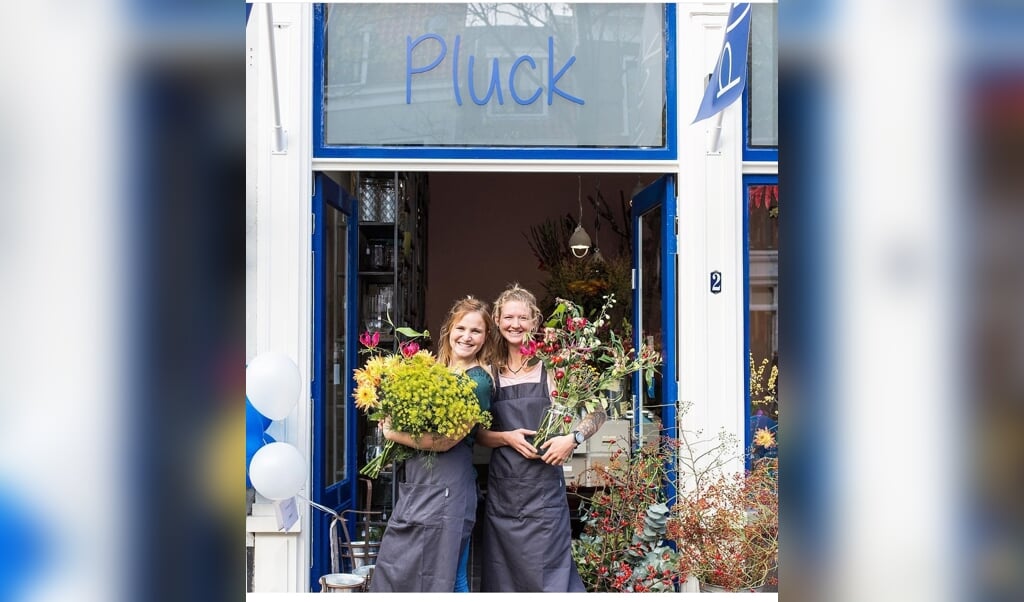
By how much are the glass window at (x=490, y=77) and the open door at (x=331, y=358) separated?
57cm

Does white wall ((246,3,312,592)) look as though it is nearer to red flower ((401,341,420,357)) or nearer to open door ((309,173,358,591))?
open door ((309,173,358,591))

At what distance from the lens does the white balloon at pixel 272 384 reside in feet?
12.2

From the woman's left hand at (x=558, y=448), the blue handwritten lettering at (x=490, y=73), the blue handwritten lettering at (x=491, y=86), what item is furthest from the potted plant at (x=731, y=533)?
the blue handwritten lettering at (x=491, y=86)

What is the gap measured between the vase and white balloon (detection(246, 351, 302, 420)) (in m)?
1.13

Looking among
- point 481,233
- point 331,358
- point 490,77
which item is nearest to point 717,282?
point 490,77

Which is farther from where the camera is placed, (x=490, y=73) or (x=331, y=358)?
(x=331, y=358)

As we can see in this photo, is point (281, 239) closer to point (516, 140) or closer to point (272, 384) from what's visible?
point (272, 384)

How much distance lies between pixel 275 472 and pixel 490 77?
2.29 m

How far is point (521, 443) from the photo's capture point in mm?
3824

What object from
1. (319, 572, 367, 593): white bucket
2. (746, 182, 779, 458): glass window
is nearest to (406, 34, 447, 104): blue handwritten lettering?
(746, 182, 779, 458): glass window
